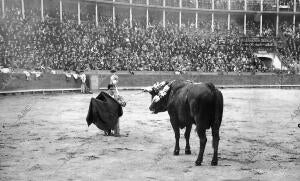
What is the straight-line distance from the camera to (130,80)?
2825 centimetres

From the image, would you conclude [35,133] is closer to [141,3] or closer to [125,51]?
[125,51]

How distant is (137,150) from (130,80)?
19.9 meters

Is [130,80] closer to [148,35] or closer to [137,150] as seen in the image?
[148,35]

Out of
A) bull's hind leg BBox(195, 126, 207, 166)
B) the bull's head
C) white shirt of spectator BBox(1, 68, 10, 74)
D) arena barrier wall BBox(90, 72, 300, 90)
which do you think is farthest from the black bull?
arena barrier wall BBox(90, 72, 300, 90)

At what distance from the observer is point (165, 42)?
3269 cm

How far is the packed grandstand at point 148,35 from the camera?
82.4ft

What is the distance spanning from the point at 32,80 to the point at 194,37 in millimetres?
16410

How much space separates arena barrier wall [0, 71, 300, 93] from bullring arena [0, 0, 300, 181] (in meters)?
0.06

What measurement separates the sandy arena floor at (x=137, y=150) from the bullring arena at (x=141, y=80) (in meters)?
0.02

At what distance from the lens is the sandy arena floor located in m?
6.53

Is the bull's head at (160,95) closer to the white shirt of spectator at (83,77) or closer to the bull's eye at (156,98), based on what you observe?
the bull's eye at (156,98)

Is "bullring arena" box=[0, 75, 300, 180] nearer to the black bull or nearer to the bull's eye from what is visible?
the black bull

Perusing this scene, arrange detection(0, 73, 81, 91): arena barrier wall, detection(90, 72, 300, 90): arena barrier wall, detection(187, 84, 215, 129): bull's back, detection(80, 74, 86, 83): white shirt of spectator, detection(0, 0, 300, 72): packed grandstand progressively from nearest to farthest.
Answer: detection(187, 84, 215, 129): bull's back < detection(0, 73, 81, 91): arena barrier wall < detection(80, 74, 86, 83): white shirt of spectator < detection(0, 0, 300, 72): packed grandstand < detection(90, 72, 300, 90): arena barrier wall

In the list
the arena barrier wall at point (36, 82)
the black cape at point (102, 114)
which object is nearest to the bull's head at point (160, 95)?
the black cape at point (102, 114)
